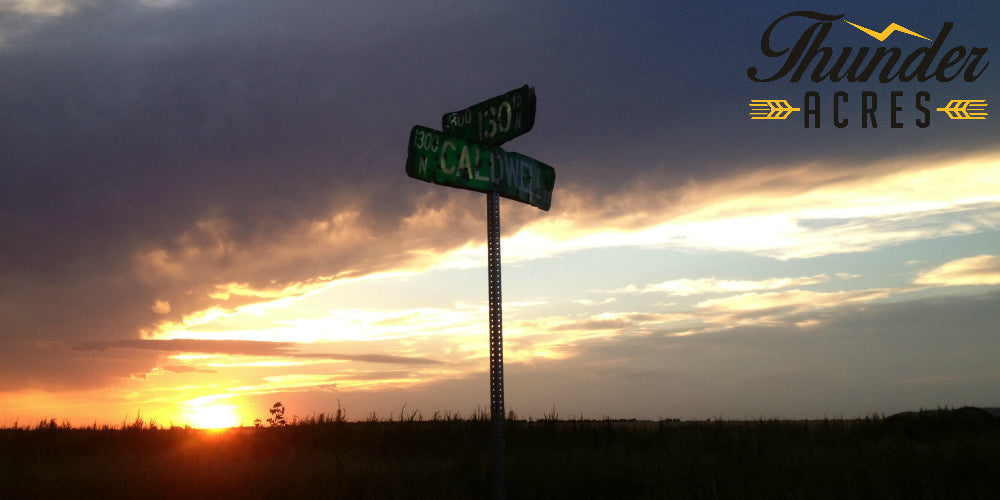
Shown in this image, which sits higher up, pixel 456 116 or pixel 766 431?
pixel 456 116

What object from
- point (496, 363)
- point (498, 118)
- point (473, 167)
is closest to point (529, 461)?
point (496, 363)

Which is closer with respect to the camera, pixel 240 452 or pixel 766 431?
pixel 240 452

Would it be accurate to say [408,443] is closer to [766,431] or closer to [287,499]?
[287,499]

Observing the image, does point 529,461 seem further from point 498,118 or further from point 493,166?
point 498,118

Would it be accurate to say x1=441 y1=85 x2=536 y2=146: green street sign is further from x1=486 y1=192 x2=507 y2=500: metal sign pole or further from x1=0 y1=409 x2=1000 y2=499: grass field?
x1=0 y1=409 x2=1000 y2=499: grass field

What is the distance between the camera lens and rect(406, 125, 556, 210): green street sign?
703 centimetres

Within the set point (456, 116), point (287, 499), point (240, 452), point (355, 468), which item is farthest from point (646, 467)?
point (240, 452)

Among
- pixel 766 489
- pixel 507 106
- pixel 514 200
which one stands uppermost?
pixel 507 106

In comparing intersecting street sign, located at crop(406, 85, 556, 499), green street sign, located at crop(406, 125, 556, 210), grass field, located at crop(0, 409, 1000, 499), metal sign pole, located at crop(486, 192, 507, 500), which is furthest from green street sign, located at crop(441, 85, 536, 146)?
grass field, located at crop(0, 409, 1000, 499)

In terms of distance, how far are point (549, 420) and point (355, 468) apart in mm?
6208

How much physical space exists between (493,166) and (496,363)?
1.92 metres

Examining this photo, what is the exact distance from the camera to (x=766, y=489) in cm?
973

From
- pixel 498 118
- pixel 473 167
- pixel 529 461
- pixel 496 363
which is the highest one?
pixel 498 118

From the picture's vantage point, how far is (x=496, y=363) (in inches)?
278
